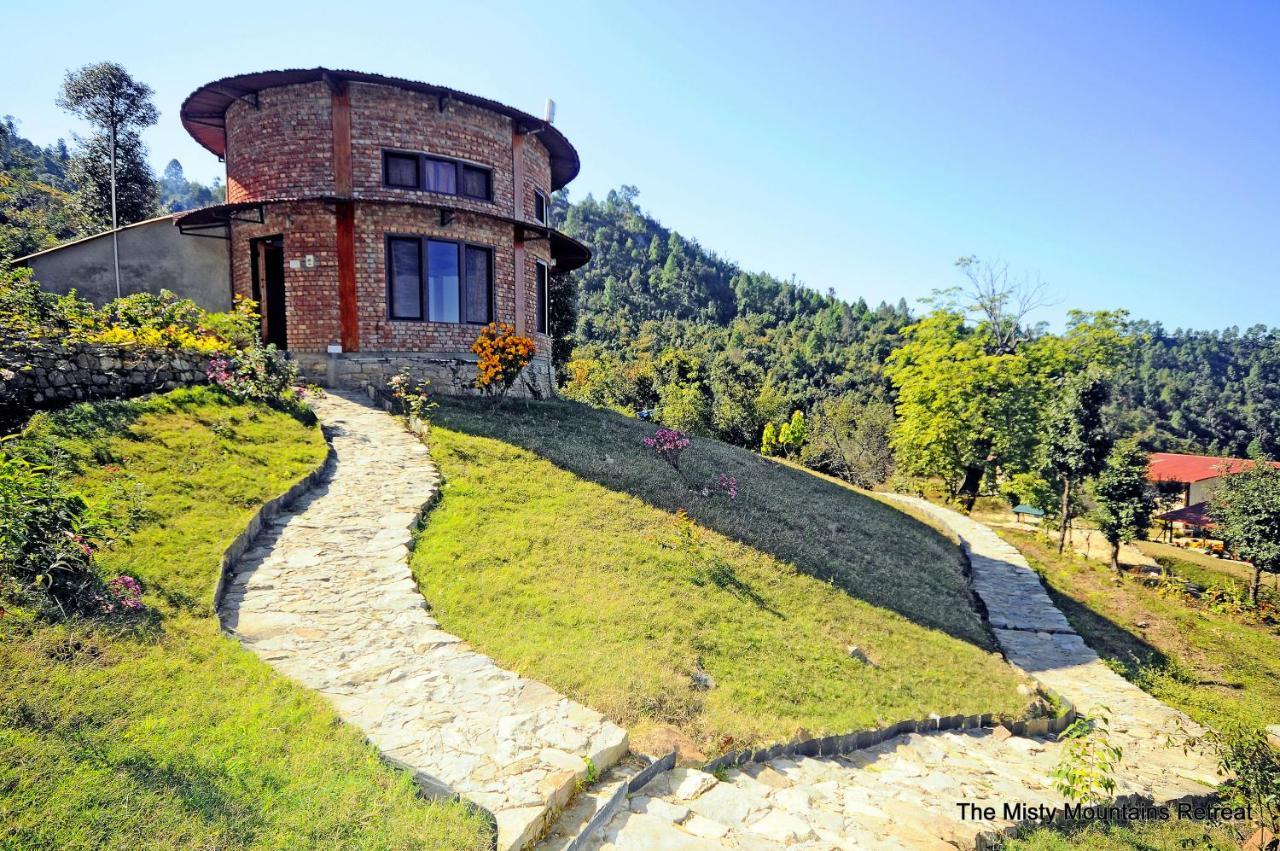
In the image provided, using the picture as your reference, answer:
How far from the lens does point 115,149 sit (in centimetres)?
2431

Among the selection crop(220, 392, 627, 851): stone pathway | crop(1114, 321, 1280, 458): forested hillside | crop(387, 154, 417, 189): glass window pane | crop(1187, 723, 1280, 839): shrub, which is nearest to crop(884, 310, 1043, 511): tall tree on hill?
crop(1187, 723, 1280, 839): shrub

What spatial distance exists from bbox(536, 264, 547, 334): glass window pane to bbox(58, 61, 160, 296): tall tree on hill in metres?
18.3

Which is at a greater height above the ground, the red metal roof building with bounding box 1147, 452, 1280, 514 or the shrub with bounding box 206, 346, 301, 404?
the shrub with bounding box 206, 346, 301, 404

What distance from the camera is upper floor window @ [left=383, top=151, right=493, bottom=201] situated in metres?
14.9

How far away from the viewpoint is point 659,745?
4766 millimetres

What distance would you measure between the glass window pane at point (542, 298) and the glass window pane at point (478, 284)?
7.42 ft

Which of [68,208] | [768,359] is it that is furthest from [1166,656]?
[768,359]

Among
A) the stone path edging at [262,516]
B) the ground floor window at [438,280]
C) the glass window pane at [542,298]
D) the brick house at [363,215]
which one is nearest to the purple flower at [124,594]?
the stone path edging at [262,516]

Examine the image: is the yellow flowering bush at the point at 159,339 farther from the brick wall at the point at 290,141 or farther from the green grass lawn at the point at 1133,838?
the green grass lawn at the point at 1133,838

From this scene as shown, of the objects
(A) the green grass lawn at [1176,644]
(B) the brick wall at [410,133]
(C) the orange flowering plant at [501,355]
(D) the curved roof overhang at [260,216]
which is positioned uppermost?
(B) the brick wall at [410,133]

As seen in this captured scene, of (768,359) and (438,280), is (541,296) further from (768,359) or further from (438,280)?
(768,359)

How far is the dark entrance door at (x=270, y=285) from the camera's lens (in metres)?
15.4

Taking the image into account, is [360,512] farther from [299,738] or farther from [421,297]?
[421,297]

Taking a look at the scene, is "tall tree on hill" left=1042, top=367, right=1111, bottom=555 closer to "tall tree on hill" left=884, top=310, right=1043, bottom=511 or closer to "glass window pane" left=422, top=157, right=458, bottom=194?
"tall tree on hill" left=884, top=310, right=1043, bottom=511
